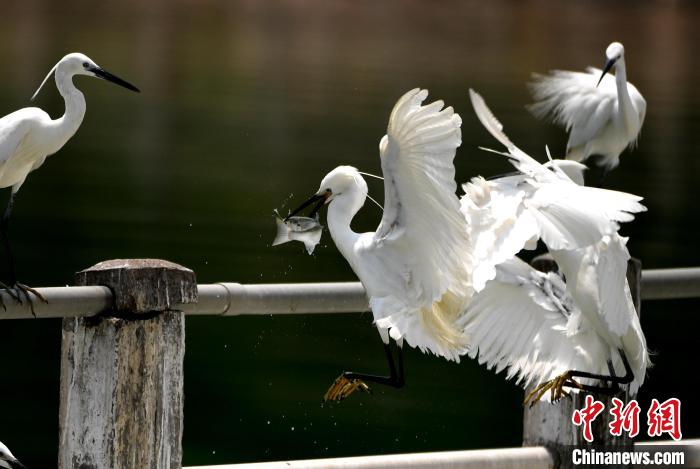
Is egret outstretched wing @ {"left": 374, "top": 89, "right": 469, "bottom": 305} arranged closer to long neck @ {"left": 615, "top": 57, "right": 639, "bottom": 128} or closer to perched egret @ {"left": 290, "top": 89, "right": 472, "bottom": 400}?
perched egret @ {"left": 290, "top": 89, "right": 472, "bottom": 400}

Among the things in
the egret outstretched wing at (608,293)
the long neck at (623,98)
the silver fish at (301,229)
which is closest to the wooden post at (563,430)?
the egret outstretched wing at (608,293)

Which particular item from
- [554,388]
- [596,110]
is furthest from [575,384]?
[596,110]

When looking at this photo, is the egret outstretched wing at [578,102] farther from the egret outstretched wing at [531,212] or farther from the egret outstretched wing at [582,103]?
the egret outstretched wing at [531,212]

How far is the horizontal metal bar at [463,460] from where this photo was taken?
9.75 ft

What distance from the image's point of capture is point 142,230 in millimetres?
9633

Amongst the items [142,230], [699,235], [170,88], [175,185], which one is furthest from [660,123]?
[142,230]

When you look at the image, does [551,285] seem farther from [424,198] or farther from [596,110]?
[596,110]

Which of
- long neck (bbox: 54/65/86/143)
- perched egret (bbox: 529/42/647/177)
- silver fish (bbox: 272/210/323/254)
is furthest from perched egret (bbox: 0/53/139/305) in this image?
perched egret (bbox: 529/42/647/177)

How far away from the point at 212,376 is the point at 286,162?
7.23 metres

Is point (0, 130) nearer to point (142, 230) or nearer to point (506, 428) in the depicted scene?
point (506, 428)

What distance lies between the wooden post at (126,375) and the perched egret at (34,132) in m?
1.32

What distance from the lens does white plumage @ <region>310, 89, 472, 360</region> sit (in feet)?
9.83

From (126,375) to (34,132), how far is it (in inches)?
63.8

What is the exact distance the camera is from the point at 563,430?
11.3 feet
